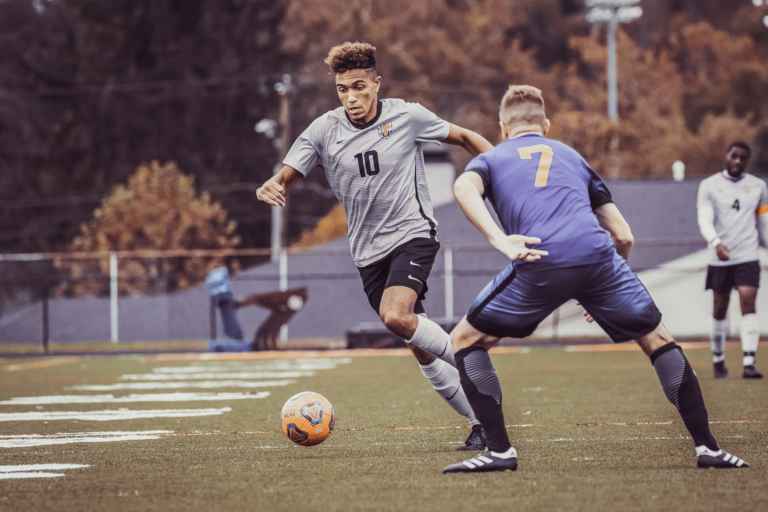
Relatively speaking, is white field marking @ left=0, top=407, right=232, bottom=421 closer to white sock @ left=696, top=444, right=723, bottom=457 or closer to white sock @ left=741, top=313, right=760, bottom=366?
white sock @ left=696, top=444, right=723, bottom=457

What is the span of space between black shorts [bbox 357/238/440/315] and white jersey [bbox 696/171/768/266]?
6084 millimetres

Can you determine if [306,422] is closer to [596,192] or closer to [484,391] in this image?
[484,391]

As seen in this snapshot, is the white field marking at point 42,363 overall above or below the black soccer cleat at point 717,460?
below

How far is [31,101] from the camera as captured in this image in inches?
1972

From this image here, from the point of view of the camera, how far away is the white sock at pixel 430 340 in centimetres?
809

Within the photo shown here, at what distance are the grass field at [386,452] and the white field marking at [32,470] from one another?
0.03 metres

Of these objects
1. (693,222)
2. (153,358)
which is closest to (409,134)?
Answer: (153,358)

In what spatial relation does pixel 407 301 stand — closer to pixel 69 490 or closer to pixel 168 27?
pixel 69 490

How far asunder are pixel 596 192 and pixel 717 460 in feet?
4.66

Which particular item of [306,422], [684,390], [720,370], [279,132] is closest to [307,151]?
[306,422]

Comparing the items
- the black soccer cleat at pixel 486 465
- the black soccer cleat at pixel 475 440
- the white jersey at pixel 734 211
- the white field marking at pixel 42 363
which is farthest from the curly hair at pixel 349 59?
the white field marking at pixel 42 363

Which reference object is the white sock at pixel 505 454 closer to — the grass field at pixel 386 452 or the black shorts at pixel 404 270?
the grass field at pixel 386 452

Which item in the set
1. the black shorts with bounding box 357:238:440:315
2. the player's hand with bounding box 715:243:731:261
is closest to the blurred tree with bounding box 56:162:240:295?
the player's hand with bounding box 715:243:731:261

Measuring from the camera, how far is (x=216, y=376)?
17109 millimetres
